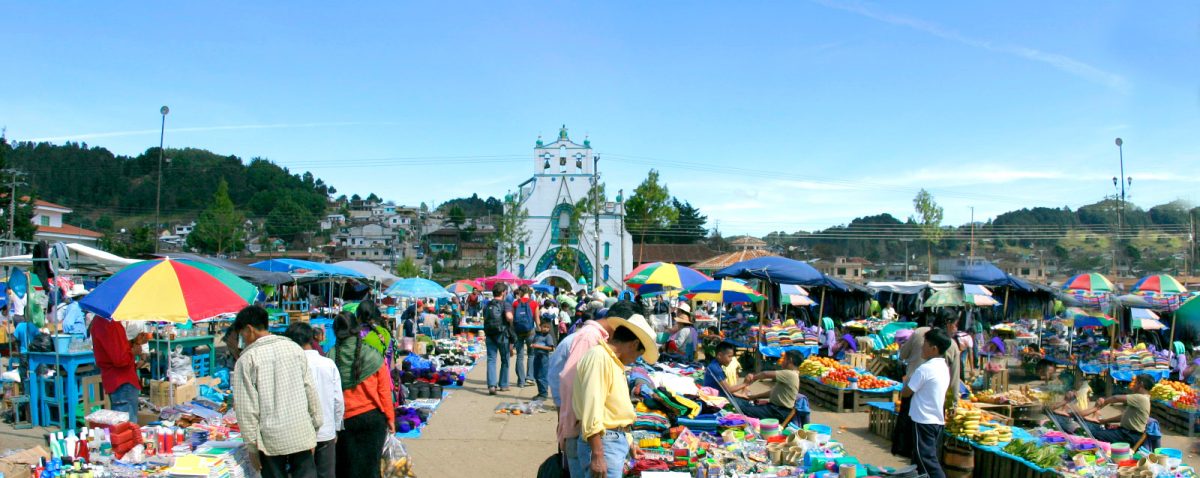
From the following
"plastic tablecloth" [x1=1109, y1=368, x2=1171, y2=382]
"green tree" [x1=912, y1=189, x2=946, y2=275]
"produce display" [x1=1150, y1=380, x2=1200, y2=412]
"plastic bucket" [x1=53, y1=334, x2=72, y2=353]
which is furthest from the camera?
"green tree" [x1=912, y1=189, x2=946, y2=275]

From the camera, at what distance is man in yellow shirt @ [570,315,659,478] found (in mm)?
3590

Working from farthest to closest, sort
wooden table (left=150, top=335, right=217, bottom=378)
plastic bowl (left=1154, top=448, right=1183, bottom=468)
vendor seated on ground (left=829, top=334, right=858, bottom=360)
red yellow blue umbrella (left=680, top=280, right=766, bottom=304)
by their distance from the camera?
red yellow blue umbrella (left=680, top=280, right=766, bottom=304) < vendor seated on ground (left=829, top=334, right=858, bottom=360) < wooden table (left=150, top=335, right=217, bottom=378) < plastic bowl (left=1154, top=448, right=1183, bottom=468)

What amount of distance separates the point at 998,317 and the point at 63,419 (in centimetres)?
1785

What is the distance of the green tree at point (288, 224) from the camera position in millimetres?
110250

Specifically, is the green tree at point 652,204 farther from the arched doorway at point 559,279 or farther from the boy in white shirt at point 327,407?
the boy in white shirt at point 327,407

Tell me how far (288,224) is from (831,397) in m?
113

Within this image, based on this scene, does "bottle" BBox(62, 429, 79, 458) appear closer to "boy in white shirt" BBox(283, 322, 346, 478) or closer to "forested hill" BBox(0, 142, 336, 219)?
"boy in white shirt" BBox(283, 322, 346, 478)

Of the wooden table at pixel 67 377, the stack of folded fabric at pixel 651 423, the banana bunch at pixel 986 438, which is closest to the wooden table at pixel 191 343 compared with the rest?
the wooden table at pixel 67 377


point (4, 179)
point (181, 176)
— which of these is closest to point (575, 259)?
point (4, 179)

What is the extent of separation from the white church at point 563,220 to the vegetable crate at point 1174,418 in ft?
134

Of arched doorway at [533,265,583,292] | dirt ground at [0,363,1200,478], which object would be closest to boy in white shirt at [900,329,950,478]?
dirt ground at [0,363,1200,478]

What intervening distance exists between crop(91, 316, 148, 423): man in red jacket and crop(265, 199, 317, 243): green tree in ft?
354

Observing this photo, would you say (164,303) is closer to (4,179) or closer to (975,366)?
(975,366)

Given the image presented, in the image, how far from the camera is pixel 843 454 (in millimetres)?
6379
